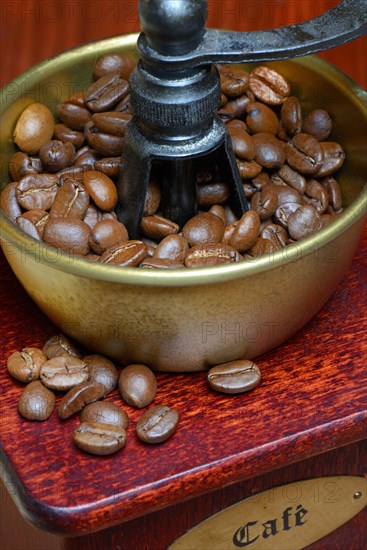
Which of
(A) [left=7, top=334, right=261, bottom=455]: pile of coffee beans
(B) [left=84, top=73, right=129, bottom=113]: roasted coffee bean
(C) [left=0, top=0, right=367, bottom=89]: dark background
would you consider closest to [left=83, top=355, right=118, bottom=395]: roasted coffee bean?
(A) [left=7, top=334, right=261, bottom=455]: pile of coffee beans

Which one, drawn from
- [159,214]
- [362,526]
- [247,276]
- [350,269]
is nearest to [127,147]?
[159,214]

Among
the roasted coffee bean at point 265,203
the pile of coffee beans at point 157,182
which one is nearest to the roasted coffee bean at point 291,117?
the pile of coffee beans at point 157,182

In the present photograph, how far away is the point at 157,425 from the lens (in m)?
1.11

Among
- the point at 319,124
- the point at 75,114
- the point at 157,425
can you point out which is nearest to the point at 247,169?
the point at 319,124

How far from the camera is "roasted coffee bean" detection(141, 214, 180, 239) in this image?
1197 millimetres

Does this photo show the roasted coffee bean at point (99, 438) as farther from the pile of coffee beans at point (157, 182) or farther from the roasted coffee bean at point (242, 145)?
the roasted coffee bean at point (242, 145)

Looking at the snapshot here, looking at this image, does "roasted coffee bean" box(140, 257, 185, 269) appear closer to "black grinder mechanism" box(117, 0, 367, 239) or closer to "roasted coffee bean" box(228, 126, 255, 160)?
"black grinder mechanism" box(117, 0, 367, 239)

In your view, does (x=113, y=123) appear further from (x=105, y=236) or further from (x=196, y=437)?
(x=196, y=437)

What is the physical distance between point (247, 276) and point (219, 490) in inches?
11.2

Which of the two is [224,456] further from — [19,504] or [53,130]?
[53,130]

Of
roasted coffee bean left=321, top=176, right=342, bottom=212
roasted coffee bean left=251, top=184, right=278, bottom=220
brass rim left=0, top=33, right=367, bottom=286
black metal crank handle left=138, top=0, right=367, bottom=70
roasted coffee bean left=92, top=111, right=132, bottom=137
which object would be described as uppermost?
black metal crank handle left=138, top=0, right=367, bottom=70

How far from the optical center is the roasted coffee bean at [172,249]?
1.15 metres

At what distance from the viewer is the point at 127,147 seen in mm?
1187

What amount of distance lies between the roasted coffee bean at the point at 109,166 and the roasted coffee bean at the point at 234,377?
0.27 metres
